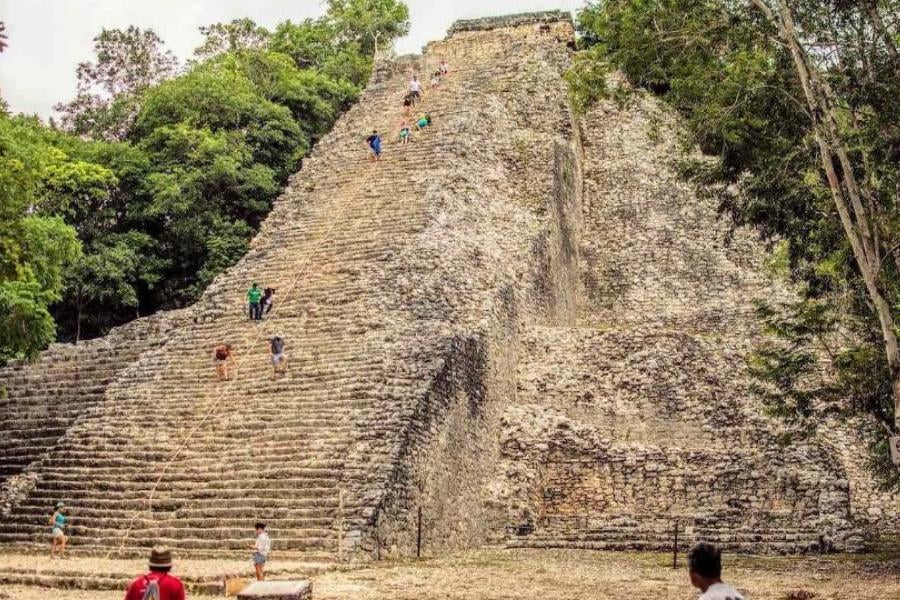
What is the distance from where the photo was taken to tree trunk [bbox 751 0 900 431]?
9.63 metres

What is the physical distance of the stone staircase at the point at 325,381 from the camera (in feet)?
44.0

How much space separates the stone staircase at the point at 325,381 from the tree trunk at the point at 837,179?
6012mm

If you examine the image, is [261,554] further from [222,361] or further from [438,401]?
[222,361]

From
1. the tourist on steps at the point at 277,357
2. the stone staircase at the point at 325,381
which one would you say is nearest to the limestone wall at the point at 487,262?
the stone staircase at the point at 325,381

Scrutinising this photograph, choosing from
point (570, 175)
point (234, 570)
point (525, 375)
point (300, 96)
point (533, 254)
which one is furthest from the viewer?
point (300, 96)

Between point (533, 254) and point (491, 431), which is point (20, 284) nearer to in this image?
point (491, 431)

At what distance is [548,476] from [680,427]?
247 centimetres

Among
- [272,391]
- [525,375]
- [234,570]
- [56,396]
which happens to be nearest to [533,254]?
[525,375]

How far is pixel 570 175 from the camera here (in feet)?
83.3

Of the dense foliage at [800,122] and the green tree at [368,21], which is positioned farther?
the green tree at [368,21]

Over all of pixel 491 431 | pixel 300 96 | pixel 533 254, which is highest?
pixel 300 96

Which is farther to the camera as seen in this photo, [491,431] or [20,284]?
[491,431]

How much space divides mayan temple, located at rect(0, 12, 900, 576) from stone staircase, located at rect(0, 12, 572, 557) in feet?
0.15

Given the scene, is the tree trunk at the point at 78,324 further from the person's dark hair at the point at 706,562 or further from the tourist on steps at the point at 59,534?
the person's dark hair at the point at 706,562
